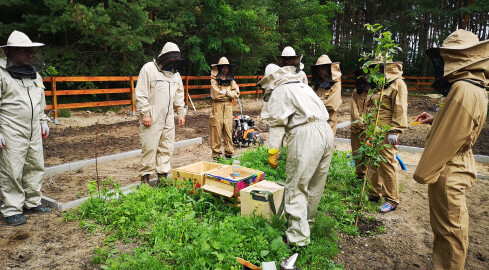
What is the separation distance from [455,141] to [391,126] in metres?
2.11

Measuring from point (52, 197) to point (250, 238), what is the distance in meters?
3.49

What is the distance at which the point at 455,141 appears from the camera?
8.61 feet

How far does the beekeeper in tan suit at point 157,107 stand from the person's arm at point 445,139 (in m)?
3.87

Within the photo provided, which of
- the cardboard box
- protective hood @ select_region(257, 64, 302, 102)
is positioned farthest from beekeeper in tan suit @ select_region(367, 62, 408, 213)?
protective hood @ select_region(257, 64, 302, 102)

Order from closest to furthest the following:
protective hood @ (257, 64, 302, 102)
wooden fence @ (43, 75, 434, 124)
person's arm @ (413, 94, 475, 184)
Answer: person's arm @ (413, 94, 475, 184)
protective hood @ (257, 64, 302, 102)
wooden fence @ (43, 75, 434, 124)

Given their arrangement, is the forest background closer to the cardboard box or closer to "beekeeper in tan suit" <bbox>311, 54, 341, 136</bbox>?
"beekeeper in tan suit" <bbox>311, 54, 341, 136</bbox>

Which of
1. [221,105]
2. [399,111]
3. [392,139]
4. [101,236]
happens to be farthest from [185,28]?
[101,236]

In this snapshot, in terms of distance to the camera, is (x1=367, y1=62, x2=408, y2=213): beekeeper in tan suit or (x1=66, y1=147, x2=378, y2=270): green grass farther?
(x1=367, y1=62, x2=408, y2=213): beekeeper in tan suit

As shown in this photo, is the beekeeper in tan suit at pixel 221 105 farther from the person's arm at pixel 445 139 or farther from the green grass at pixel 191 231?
the person's arm at pixel 445 139

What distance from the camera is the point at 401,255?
12.2 feet

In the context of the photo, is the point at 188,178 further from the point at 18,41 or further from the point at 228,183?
the point at 18,41

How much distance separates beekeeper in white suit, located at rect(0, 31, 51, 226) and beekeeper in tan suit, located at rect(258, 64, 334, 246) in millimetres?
3235

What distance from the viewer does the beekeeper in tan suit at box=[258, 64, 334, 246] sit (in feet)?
11.0

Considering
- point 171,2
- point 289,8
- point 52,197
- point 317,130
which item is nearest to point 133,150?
point 52,197
